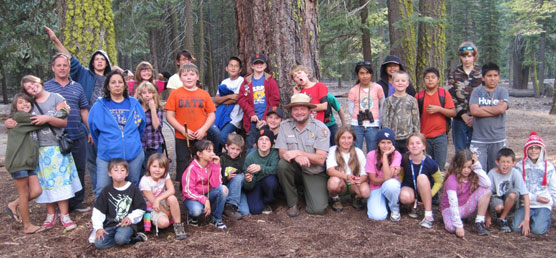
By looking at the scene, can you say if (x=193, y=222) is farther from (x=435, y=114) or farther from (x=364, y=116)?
(x=435, y=114)

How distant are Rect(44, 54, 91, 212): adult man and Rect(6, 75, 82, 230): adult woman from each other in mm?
266

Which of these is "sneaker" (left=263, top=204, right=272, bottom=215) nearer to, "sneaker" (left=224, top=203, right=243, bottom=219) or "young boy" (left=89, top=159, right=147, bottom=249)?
"sneaker" (left=224, top=203, right=243, bottom=219)

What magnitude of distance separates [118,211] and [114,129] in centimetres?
94

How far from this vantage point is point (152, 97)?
510 cm

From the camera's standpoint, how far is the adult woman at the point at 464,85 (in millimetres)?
5520

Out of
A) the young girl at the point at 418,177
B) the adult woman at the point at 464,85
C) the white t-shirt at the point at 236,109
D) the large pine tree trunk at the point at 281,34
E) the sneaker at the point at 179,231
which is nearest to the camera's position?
the sneaker at the point at 179,231

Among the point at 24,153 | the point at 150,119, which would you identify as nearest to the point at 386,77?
the point at 150,119

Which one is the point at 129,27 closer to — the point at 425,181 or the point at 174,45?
the point at 174,45

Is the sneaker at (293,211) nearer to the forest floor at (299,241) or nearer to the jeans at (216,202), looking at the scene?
the forest floor at (299,241)

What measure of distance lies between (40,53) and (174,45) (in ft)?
21.7

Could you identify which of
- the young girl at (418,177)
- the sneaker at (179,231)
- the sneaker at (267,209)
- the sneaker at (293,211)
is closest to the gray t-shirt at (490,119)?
the young girl at (418,177)

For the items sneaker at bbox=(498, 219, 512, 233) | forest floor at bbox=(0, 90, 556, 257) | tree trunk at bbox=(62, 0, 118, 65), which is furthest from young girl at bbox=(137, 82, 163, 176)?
sneaker at bbox=(498, 219, 512, 233)

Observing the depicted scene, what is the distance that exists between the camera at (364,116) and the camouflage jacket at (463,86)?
1331 mm

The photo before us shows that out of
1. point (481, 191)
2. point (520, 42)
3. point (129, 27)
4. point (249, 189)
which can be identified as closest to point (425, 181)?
point (481, 191)
